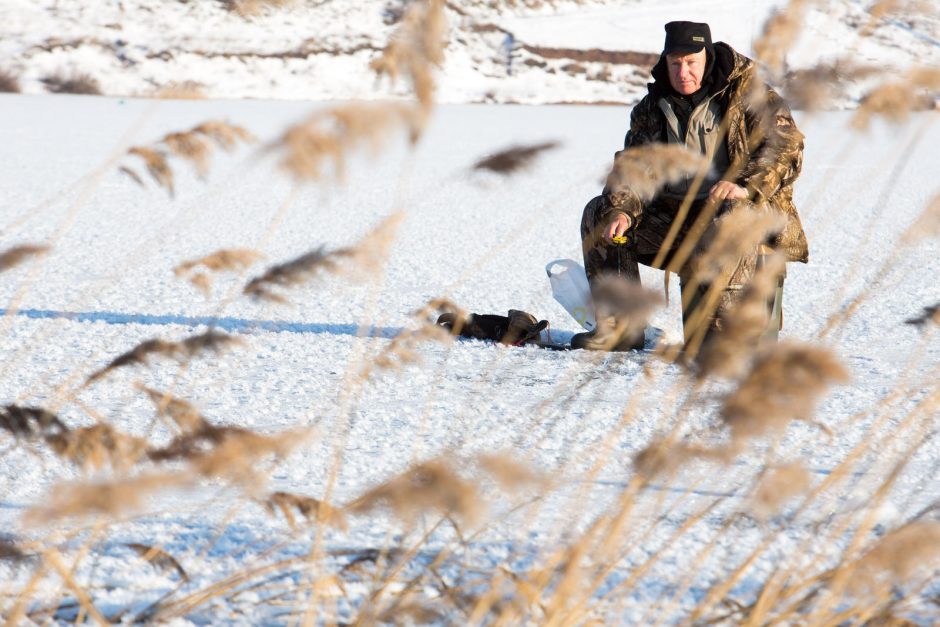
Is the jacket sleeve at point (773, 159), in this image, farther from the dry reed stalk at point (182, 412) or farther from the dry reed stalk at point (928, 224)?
the dry reed stalk at point (182, 412)

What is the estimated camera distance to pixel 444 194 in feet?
30.3

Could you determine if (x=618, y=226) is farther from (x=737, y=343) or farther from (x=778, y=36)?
(x=737, y=343)

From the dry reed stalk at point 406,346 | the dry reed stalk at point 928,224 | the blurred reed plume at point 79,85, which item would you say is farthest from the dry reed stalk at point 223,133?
the blurred reed plume at point 79,85

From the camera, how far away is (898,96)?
1716 mm

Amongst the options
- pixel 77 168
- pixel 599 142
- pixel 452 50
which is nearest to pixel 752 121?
Answer: pixel 77 168

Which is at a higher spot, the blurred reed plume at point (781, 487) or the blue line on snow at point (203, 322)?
the blurred reed plume at point (781, 487)

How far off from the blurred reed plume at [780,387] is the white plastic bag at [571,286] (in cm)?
285

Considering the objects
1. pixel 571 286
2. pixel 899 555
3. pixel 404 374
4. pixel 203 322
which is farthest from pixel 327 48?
pixel 899 555

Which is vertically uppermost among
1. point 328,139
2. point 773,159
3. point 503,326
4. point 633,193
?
point 328,139

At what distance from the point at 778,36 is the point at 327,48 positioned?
32.3m

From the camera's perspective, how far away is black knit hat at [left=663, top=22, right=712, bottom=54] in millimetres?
3424

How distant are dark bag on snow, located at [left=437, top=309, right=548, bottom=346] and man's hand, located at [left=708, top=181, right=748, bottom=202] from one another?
0.99m

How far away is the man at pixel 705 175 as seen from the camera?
3453mm

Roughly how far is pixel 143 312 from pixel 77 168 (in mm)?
6102
